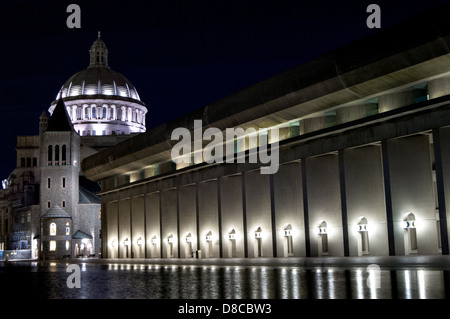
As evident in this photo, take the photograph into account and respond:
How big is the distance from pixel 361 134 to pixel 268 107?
897 cm

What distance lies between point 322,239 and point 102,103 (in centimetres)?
10554

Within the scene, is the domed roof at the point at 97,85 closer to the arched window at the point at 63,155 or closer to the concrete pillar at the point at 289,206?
the arched window at the point at 63,155

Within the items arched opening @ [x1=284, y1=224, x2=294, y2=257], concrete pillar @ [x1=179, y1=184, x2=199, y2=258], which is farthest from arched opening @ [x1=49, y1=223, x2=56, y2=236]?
arched opening @ [x1=284, y1=224, x2=294, y2=257]

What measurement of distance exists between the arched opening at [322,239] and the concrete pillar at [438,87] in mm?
11014

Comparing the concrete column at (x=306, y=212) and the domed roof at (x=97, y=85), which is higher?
the domed roof at (x=97, y=85)

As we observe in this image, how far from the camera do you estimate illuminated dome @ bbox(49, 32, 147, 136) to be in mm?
138500

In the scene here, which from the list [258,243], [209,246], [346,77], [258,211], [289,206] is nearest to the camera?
[346,77]

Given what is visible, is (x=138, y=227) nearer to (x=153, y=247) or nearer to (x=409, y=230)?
(x=153, y=247)

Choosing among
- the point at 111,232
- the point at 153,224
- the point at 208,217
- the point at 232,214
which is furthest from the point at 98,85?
the point at 232,214

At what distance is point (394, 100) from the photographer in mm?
36969

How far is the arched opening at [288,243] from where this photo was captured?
142ft

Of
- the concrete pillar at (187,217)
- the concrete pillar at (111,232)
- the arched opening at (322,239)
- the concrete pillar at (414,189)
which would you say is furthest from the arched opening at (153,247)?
the concrete pillar at (414,189)

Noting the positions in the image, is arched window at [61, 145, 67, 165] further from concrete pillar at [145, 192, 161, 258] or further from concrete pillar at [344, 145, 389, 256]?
concrete pillar at [344, 145, 389, 256]
